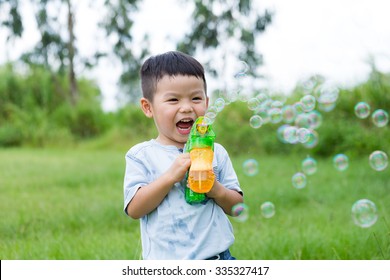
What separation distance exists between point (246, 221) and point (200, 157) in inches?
101

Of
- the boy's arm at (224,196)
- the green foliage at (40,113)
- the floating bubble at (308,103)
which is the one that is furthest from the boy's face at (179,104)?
the green foliage at (40,113)

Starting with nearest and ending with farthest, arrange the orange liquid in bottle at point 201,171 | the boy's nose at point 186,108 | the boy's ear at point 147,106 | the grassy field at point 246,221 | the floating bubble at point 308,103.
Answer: the orange liquid in bottle at point 201,171 < the boy's nose at point 186,108 < the boy's ear at point 147,106 < the grassy field at point 246,221 < the floating bubble at point 308,103

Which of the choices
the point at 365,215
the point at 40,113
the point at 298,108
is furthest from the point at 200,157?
the point at 40,113

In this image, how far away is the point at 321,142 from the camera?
8.61m

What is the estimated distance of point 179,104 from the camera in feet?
6.42

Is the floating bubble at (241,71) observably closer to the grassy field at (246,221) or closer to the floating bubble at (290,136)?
the floating bubble at (290,136)

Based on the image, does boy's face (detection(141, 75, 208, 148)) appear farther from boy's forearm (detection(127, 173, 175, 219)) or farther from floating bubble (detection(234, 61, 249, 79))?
floating bubble (detection(234, 61, 249, 79))

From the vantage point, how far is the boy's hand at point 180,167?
185 centimetres

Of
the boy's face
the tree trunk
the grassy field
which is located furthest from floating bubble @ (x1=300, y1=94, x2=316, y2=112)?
the tree trunk

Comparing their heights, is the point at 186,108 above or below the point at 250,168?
above

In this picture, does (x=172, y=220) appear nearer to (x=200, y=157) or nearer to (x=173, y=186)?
(x=173, y=186)

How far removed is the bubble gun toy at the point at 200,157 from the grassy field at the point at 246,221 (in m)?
0.97
